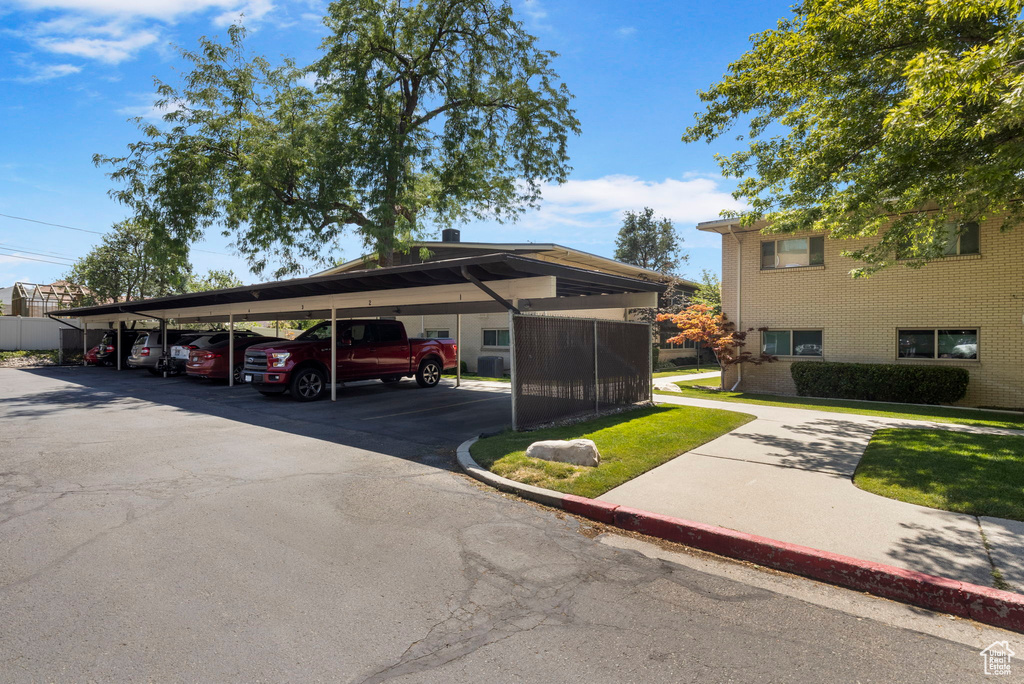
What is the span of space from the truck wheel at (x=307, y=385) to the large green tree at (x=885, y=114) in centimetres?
1096

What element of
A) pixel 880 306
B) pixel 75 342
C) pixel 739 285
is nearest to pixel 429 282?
pixel 739 285

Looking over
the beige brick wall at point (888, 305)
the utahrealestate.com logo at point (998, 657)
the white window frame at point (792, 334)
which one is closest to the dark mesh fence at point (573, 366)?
the white window frame at point (792, 334)

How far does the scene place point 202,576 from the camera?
12.5 feet

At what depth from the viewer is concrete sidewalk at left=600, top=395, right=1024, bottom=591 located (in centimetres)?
407

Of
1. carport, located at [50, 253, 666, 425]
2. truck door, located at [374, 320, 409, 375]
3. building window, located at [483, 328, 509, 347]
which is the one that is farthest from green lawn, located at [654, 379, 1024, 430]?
building window, located at [483, 328, 509, 347]

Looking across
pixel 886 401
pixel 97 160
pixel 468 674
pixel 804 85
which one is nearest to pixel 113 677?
pixel 468 674

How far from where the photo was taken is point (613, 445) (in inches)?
301

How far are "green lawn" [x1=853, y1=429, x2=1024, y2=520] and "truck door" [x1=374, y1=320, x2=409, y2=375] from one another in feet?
38.0

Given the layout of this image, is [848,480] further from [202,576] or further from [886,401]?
[886,401]

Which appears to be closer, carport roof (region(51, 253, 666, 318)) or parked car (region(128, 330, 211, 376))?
carport roof (region(51, 253, 666, 318))

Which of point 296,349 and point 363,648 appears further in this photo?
point 296,349

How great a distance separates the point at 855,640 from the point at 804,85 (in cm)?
1049

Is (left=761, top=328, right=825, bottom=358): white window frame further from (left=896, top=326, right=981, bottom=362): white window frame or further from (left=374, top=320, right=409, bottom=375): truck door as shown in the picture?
(left=374, top=320, right=409, bottom=375): truck door


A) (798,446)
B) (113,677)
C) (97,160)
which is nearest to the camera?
(113,677)
